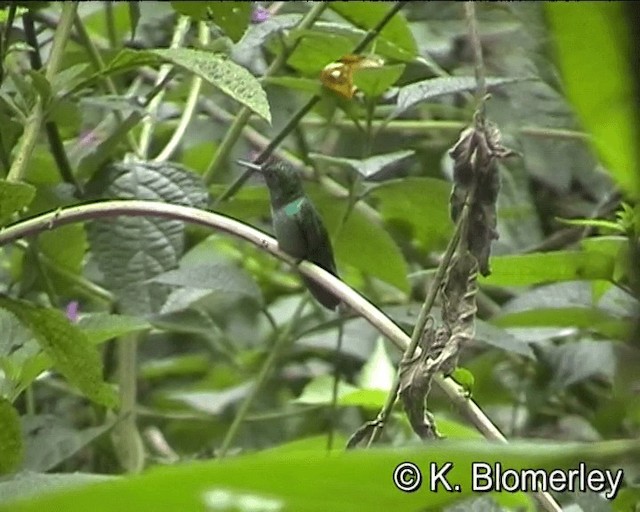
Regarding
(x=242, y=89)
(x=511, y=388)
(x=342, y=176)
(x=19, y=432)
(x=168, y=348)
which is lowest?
(x=168, y=348)

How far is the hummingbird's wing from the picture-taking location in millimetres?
881

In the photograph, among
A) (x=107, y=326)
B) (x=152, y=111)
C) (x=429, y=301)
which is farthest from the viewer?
(x=152, y=111)

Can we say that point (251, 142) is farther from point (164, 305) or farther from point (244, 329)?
point (164, 305)

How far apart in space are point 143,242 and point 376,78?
9.6 inches

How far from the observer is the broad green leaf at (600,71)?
0.19 metres

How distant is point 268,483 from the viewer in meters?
0.18

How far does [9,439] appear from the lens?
1.96 feet

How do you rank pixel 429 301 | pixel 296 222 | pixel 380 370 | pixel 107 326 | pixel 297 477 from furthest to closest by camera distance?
1. pixel 380 370
2. pixel 296 222
3. pixel 107 326
4. pixel 429 301
5. pixel 297 477

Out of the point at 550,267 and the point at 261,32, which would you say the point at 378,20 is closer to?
the point at 261,32

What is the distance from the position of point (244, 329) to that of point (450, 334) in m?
1.14

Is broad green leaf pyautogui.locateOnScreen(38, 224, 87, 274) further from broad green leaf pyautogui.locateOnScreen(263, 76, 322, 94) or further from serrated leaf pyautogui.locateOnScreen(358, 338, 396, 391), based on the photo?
serrated leaf pyautogui.locateOnScreen(358, 338, 396, 391)

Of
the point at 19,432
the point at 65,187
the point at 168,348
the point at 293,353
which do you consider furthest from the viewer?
the point at 168,348

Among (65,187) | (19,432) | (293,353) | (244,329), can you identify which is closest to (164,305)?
(65,187)

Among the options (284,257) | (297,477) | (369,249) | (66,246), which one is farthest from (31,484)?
(369,249)
